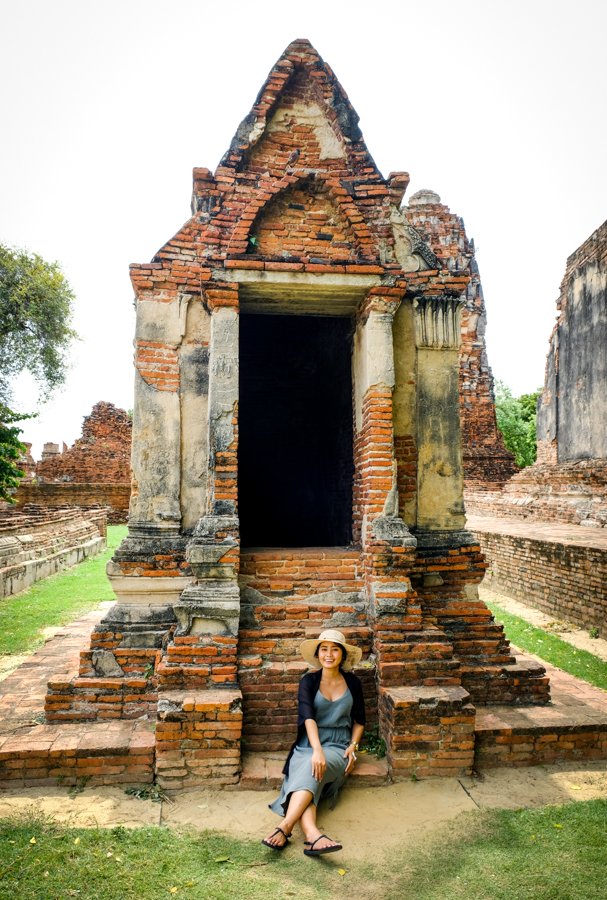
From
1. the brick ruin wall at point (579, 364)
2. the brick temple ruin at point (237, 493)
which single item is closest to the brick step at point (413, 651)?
the brick temple ruin at point (237, 493)

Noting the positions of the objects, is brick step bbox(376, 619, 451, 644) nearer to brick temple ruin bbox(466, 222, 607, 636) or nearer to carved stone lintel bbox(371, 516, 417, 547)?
carved stone lintel bbox(371, 516, 417, 547)

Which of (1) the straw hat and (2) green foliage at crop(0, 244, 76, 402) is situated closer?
(1) the straw hat

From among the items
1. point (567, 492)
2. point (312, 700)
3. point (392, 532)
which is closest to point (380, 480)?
point (392, 532)

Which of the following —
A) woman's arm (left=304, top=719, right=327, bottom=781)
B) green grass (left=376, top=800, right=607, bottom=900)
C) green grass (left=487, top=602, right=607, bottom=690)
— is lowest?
green grass (left=376, top=800, right=607, bottom=900)

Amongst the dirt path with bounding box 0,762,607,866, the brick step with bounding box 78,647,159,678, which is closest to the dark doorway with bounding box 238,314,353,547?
the brick step with bounding box 78,647,159,678

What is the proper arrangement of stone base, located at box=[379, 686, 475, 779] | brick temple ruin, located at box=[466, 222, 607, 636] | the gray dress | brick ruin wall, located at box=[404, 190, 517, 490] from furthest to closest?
brick ruin wall, located at box=[404, 190, 517, 490]
brick temple ruin, located at box=[466, 222, 607, 636]
stone base, located at box=[379, 686, 475, 779]
the gray dress

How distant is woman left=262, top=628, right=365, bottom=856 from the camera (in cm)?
348

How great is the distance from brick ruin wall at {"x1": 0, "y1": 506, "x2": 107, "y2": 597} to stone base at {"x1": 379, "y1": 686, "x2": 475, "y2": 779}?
28.2 ft

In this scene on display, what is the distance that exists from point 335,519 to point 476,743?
4223 mm

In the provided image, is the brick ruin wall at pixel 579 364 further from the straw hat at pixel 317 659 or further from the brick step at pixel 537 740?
the straw hat at pixel 317 659

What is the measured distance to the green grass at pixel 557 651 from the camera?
6.39 meters

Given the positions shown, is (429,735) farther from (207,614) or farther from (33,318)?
(33,318)

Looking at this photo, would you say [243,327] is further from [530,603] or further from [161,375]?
[530,603]

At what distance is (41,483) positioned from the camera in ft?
79.4
